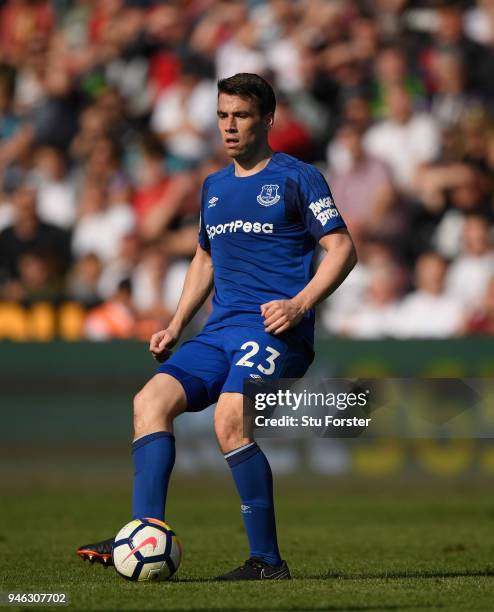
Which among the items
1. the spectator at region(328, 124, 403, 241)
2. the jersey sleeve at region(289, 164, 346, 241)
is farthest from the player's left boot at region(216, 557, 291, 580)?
the spectator at region(328, 124, 403, 241)

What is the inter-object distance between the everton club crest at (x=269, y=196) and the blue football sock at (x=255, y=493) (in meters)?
1.11

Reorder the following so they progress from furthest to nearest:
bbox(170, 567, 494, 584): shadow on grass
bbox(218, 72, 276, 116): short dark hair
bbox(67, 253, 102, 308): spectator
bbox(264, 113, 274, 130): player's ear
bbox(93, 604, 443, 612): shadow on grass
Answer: bbox(67, 253, 102, 308): spectator < bbox(170, 567, 494, 584): shadow on grass < bbox(264, 113, 274, 130): player's ear < bbox(218, 72, 276, 116): short dark hair < bbox(93, 604, 443, 612): shadow on grass

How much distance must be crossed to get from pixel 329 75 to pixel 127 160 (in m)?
2.57

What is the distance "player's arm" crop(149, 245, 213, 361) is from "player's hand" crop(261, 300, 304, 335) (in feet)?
2.07

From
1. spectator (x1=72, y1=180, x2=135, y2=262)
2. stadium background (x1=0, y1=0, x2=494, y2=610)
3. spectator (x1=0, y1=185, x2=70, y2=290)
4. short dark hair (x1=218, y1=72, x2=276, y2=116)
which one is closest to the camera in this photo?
short dark hair (x1=218, y1=72, x2=276, y2=116)

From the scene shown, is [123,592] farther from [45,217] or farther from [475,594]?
[45,217]

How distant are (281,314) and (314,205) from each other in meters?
0.55

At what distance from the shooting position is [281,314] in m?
5.61

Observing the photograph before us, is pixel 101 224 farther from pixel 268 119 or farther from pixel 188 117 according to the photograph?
pixel 268 119

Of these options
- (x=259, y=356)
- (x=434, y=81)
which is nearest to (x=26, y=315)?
(x=434, y=81)

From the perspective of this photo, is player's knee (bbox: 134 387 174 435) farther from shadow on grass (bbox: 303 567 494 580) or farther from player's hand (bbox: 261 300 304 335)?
shadow on grass (bbox: 303 567 494 580)

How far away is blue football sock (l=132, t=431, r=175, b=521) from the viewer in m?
5.73

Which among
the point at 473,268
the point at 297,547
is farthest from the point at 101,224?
the point at 297,547

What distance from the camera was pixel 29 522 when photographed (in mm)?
9578
